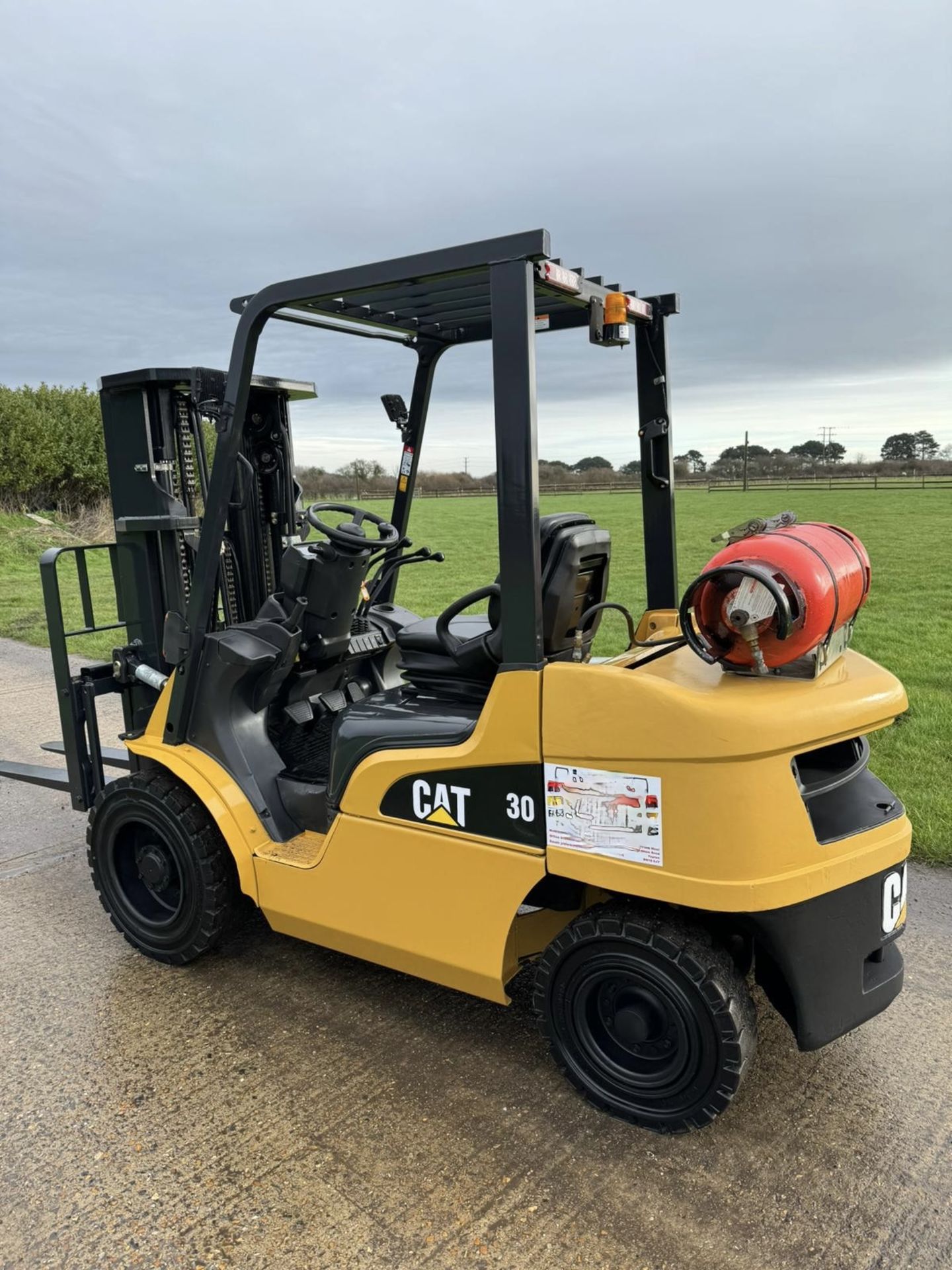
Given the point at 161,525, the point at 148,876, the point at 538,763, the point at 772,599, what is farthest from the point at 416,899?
the point at 161,525

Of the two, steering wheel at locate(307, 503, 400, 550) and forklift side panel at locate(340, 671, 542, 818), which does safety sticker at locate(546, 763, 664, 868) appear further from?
steering wheel at locate(307, 503, 400, 550)

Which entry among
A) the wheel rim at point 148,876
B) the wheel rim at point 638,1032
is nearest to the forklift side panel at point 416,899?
the wheel rim at point 638,1032

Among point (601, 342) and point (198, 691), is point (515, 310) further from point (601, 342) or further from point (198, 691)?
point (198, 691)

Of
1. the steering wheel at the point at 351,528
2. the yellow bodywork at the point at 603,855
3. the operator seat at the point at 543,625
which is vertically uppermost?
the steering wheel at the point at 351,528

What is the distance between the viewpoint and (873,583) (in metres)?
15.6

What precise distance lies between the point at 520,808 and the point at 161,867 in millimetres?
1734

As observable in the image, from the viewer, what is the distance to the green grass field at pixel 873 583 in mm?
5836

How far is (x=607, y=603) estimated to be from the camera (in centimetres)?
334

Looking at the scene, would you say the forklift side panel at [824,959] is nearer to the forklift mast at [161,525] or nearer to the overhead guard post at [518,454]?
the overhead guard post at [518,454]

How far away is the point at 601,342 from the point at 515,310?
366 mm

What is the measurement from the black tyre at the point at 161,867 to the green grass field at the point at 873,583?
1.70 meters

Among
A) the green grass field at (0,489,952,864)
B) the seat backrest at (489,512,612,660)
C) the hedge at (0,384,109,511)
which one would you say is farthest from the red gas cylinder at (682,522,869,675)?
the hedge at (0,384,109,511)

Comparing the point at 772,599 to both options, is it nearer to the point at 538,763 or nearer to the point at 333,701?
the point at 538,763

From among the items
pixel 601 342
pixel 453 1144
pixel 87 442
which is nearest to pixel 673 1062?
pixel 453 1144
